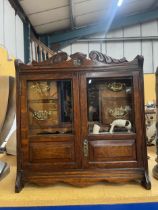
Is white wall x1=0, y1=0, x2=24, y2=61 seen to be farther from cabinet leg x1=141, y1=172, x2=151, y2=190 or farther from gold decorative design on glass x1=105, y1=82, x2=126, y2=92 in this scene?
cabinet leg x1=141, y1=172, x2=151, y2=190

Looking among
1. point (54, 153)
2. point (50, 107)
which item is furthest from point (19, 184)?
point (50, 107)

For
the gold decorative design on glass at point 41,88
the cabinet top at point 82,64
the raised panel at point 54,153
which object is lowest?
the raised panel at point 54,153

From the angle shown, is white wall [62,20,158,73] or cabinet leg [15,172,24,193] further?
white wall [62,20,158,73]

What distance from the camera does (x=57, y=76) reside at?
2.50ft

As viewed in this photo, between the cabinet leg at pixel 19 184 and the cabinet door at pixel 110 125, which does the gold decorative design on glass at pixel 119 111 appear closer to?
the cabinet door at pixel 110 125

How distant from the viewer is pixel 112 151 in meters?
0.75

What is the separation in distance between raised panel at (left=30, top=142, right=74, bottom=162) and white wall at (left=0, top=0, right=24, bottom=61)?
1499mm

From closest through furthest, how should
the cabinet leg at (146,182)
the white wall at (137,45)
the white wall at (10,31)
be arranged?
1. the cabinet leg at (146,182)
2. the white wall at (10,31)
3. the white wall at (137,45)

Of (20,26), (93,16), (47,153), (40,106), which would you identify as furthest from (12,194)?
(93,16)

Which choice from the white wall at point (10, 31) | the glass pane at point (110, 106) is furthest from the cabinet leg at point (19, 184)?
the white wall at point (10, 31)

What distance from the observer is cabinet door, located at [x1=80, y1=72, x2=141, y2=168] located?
75 centimetres

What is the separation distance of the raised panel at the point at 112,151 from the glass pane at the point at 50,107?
0.10 m

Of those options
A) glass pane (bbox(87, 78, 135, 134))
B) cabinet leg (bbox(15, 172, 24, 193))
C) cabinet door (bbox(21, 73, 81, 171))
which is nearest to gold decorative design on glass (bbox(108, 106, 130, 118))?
glass pane (bbox(87, 78, 135, 134))

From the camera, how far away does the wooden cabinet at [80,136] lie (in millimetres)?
741
